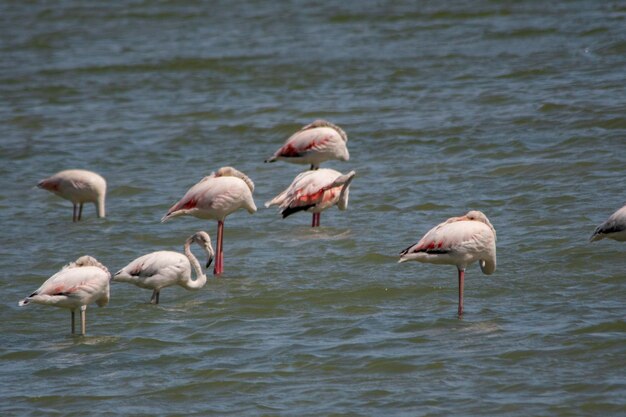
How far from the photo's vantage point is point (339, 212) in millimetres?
11250

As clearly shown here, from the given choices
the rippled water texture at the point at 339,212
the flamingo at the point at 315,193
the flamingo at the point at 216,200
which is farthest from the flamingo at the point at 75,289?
the flamingo at the point at 315,193

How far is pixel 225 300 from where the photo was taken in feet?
27.7

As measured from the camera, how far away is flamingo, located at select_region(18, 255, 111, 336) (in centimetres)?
743

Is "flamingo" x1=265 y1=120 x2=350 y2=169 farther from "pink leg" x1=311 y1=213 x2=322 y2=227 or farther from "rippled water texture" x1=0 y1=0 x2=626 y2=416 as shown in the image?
"pink leg" x1=311 y1=213 x2=322 y2=227

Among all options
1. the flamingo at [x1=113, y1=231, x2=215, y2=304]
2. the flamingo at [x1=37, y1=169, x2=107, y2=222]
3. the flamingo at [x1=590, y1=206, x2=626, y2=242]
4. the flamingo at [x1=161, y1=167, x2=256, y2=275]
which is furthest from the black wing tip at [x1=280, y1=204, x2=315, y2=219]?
the flamingo at [x1=590, y1=206, x2=626, y2=242]

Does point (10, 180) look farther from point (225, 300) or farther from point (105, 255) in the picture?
point (225, 300)

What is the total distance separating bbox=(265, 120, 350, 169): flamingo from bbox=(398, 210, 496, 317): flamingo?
13.2 feet

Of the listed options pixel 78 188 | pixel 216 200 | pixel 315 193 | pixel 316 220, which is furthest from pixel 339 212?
pixel 78 188

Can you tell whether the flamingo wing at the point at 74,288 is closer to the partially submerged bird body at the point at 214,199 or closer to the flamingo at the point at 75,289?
the flamingo at the point at 75,289

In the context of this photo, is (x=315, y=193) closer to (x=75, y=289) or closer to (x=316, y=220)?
(x=316, y=220)

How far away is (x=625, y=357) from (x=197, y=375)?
240cm

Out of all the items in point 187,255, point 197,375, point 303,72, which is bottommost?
point 197,375

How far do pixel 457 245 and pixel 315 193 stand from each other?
9.28 ft

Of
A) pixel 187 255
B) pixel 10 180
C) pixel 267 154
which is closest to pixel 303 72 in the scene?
pixel 267 154
